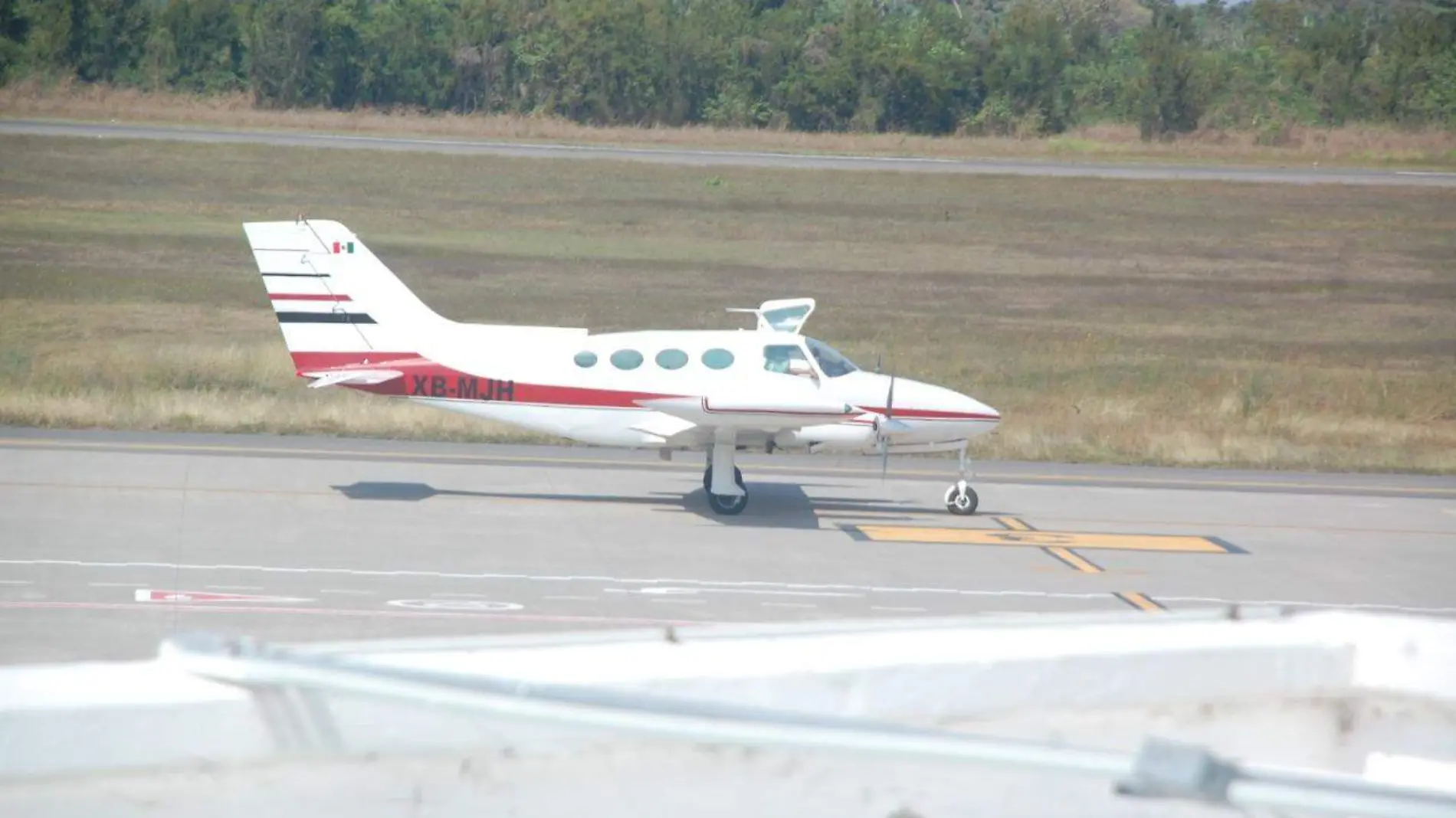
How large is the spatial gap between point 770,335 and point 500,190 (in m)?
34.6

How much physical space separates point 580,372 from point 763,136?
1822 inches

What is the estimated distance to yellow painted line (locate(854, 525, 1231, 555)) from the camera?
19.6 meters

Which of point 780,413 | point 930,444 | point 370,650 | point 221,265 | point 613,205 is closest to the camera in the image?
point 370,650

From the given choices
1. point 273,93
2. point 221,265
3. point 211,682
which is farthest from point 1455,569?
point 273,93

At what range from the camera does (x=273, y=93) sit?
67.0 meters

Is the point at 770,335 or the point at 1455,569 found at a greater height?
the point at 770,335

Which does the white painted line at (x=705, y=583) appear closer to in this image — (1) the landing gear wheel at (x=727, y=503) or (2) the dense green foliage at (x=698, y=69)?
(1) the landing gear wheel at (x=727, y=503)

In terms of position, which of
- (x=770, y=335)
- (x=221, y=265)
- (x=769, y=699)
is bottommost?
(x=221, y=265)

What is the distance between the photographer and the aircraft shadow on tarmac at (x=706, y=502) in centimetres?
2045

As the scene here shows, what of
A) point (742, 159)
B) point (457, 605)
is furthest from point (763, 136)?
point (457, 605)

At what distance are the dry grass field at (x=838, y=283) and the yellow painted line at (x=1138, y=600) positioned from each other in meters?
9.62

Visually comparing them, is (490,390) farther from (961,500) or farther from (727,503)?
(961,500)

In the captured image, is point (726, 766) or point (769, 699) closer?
point (726, 766)

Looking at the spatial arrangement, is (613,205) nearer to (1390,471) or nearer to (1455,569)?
(1390,471)
